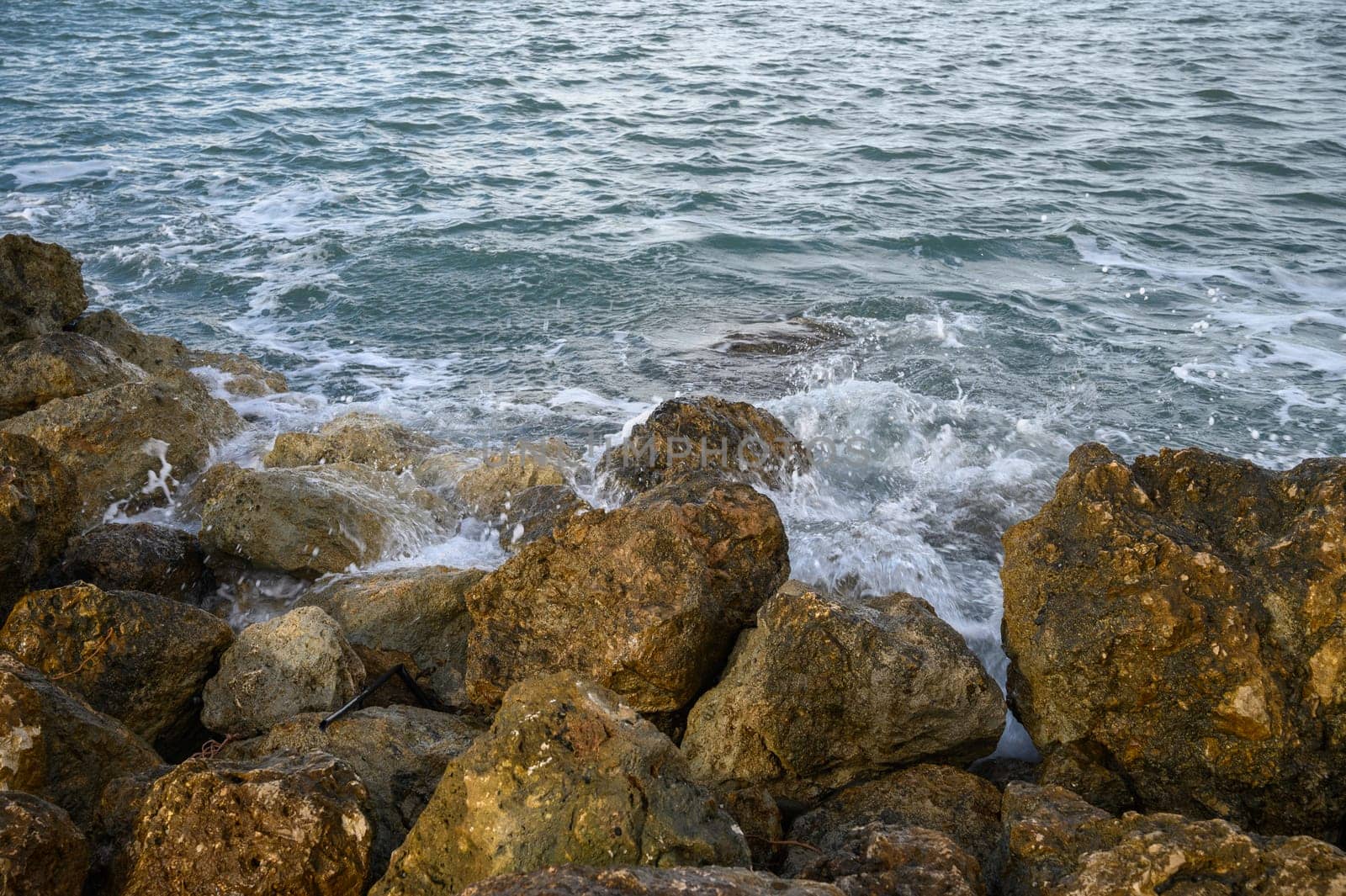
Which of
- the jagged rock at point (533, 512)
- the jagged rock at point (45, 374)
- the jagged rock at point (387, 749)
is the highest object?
the jagged rock at point (45, 374)

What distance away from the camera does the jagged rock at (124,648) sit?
411 centimetres

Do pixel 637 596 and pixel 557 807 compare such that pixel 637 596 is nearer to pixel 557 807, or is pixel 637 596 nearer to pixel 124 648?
pixel 557 807

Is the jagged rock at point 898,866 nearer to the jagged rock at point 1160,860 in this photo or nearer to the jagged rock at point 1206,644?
the jagged rock at point 1160,860

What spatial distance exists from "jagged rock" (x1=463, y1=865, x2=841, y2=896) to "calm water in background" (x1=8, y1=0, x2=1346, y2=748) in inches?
118

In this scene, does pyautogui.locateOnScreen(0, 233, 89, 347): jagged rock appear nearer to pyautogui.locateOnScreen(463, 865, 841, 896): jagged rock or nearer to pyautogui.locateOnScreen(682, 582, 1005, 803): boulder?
pyautogui.locateOnScreen(682, 582, 1005, 803): boulder

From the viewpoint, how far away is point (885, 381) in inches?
335

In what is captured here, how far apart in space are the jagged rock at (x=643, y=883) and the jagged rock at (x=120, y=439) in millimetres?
4627

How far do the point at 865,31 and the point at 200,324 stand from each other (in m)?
15.6

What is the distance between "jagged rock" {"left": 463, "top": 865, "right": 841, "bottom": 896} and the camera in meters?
2.34

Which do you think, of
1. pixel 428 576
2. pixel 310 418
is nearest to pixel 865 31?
pixel 310 418

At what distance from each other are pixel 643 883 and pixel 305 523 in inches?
Result: 146

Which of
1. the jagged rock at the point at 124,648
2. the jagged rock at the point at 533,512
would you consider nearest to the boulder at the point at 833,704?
A: the jagged rock at the point at 124,648

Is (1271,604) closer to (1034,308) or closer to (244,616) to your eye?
(244,616)

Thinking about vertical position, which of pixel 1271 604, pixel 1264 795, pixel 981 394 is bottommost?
pixel 981 394
